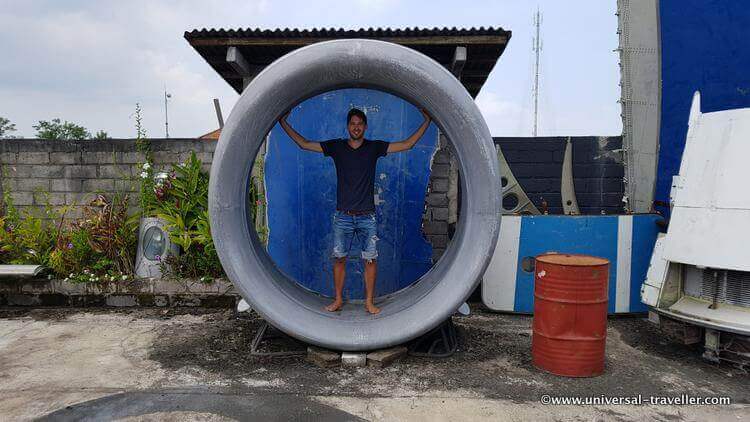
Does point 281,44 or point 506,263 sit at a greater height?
point 281,44

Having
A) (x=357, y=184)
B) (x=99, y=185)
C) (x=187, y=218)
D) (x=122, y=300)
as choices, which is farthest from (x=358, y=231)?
(x=99, y=185)

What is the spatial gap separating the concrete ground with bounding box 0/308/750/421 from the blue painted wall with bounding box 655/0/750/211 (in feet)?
9.20

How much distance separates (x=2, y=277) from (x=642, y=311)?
6.66m

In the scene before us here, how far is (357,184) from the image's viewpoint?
163 inches

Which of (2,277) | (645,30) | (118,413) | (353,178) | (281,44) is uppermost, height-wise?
(645,30)

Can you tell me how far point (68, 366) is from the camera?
3.75m

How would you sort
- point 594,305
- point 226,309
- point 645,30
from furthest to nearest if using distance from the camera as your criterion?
1. point 645,30
2. point 226,309
3. point 594,305

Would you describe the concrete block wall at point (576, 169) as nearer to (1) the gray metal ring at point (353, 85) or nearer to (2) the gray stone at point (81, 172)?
(1) the gray metal ring at point (353, 85)

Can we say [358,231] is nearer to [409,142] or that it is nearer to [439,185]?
[409,142]

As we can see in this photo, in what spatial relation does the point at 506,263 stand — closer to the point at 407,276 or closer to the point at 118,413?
the point at 407,276

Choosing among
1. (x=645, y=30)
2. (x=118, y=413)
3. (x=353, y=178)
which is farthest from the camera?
(x=645, y=30)

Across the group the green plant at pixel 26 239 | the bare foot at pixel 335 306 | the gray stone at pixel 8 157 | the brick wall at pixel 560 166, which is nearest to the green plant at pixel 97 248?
the green plant at pixel 26 239

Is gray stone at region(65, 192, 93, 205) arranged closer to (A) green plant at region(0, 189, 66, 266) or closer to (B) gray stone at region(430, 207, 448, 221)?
(A) green plant at region(0, 189, 66, 266)

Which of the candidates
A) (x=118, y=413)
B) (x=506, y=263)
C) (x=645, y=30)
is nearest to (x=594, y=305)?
(x=506, y=263)
